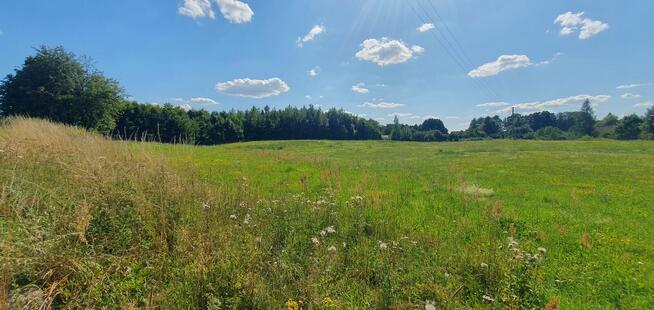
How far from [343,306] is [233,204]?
3.08m

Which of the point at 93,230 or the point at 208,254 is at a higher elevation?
the point at 93,230

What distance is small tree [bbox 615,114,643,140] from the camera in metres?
77.9

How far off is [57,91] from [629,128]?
11866cm

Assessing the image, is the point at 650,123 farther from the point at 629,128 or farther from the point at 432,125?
the point at 432,125

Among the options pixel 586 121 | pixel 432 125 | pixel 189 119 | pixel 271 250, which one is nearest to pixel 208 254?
pixel 271 250

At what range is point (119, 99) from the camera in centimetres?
3266

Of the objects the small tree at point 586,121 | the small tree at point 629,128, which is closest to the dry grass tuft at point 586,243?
the small tree at point 629,128

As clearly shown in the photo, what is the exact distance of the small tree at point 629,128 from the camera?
77.9 meters

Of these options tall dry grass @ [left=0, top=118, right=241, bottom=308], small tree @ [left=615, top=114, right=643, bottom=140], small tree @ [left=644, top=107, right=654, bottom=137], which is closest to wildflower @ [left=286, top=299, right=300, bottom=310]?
tall dry grass @ [left=0, top=118, right=241, bottom=308]

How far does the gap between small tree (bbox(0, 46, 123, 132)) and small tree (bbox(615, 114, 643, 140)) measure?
113m

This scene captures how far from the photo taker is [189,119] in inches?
2867

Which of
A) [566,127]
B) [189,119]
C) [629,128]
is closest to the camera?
[189,119]

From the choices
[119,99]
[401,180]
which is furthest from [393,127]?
[401,180]

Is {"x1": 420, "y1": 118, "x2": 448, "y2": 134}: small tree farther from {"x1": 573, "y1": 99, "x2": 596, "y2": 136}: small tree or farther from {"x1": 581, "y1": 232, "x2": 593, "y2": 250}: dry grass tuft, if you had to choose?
{"x1": 581, "y1": 232, "x2": 593, "y2": 250}: dry grass tuft
